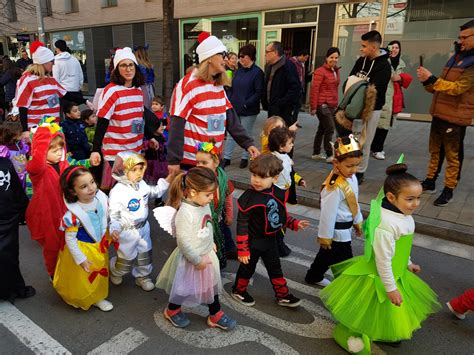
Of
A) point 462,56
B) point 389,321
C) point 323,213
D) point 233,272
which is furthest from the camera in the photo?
point 462,56

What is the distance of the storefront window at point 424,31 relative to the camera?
1014cm

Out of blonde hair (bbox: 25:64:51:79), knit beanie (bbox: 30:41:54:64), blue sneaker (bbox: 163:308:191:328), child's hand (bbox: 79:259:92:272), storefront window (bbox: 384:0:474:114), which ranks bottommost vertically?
blue sneaker (bbox: 163:308:191:328)

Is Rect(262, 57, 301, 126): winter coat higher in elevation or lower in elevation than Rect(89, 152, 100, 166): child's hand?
higher

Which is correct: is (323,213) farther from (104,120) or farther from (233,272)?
(104,120)

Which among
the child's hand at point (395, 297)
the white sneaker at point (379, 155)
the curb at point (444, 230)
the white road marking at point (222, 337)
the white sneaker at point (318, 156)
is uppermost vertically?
the child's hand at point (395, 297)

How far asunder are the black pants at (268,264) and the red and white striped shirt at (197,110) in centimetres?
105

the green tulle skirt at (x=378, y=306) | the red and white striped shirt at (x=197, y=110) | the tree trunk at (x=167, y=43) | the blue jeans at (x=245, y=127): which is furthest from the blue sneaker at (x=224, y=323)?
the tree trunk at (x=167, y=43)

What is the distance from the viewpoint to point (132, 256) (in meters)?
3.31

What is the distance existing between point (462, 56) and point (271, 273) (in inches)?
143

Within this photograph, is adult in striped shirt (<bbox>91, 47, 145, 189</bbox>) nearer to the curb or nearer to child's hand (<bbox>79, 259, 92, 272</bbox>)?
child's hand (<bbox>79, 259, 92, 272</bbox>)

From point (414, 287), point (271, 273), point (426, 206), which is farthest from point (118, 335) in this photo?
point (426, 206)

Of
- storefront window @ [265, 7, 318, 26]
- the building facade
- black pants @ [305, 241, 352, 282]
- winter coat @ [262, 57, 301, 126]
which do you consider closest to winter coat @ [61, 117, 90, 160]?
winter coat @ [262, 57, 301, 126]

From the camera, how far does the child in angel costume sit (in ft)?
8.34

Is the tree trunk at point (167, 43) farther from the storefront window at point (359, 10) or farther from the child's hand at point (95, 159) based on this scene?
the child's hand at point (95, 159)
